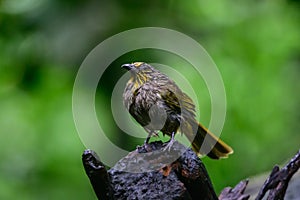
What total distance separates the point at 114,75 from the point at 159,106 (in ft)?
7.24

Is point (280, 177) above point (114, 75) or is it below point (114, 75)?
below

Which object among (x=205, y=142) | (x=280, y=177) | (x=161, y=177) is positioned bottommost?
(x=280, y=177)

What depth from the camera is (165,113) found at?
1.85m

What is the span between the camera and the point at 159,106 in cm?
186

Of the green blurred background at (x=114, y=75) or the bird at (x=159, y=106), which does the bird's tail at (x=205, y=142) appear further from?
the green blurred background at (x=114, y=75)

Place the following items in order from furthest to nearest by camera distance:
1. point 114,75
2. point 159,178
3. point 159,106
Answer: point 114,75
point 159,106
point 159,178

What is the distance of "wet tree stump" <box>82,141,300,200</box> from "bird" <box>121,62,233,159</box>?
0.14m

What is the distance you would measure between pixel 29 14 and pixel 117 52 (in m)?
0.69

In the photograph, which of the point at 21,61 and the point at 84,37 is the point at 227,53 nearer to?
the point at 84,37

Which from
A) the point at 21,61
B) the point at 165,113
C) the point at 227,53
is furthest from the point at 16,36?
the point at 165,113

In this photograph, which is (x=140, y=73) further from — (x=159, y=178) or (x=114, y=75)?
(x=114, y=75)

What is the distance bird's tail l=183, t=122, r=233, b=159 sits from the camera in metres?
→ 1.97

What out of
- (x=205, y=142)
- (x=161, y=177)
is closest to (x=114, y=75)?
→ (x=205, y=142)

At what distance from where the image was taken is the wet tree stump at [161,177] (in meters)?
1.52
